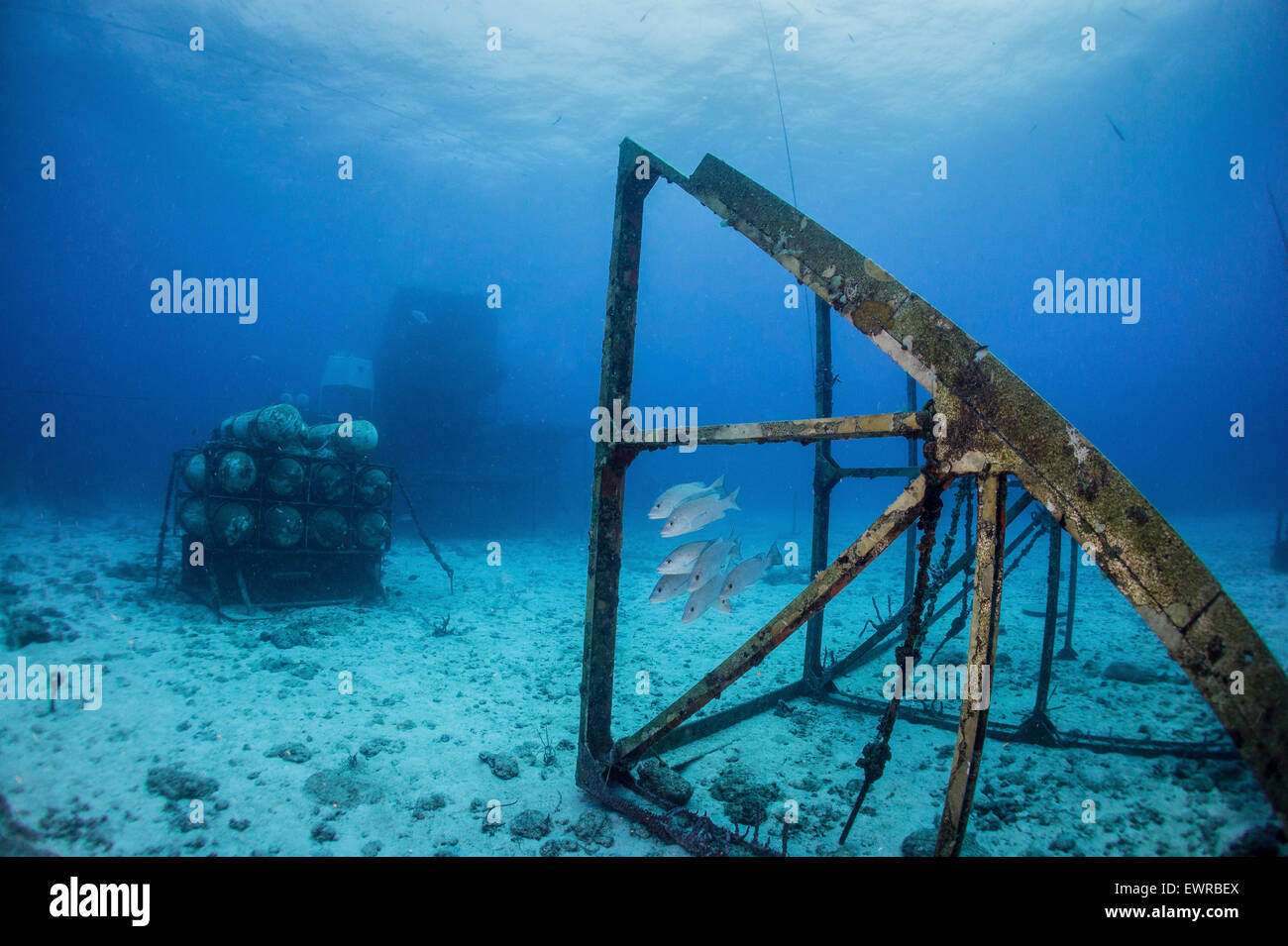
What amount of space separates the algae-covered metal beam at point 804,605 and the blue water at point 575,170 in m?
6.83

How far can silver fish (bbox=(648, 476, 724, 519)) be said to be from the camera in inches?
174

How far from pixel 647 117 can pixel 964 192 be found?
43076 mm

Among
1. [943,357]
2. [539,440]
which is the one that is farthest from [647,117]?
[943,357]

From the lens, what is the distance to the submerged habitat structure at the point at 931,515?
1375mm

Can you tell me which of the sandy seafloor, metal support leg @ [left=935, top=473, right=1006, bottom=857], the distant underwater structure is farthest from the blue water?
metal support leg @ [left=935, top=473, right=1006, bottom=857]

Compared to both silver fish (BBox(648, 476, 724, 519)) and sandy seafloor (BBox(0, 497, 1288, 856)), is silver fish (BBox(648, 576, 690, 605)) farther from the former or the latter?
sandy seafloor (BBox(0, 497, 1288, 856))

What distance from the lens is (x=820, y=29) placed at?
24.0 meters

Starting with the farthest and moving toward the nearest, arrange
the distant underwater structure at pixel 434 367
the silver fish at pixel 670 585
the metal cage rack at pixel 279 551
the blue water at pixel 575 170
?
the blue water at pixel 575 170 < the distant underwater structure at pixel 434 367 < the metal cage rack at pixel 279 551 < the silver fish at pixel 670 585

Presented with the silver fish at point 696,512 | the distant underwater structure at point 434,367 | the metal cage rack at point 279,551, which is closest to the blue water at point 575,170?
the distant underwater structure at point 434,367

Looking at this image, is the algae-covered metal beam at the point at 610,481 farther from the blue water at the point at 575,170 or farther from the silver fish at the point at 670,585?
the blue water at the point at 575,170
